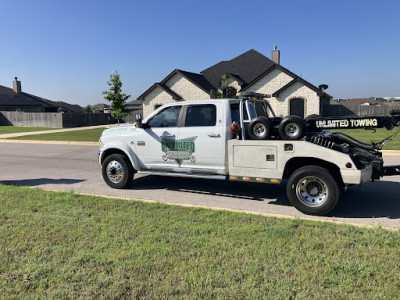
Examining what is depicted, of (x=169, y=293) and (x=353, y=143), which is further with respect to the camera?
(x=353, y=143)

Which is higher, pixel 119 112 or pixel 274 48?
pixel 274 48

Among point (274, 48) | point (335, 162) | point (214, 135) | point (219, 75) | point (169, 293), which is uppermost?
point (274, 48)

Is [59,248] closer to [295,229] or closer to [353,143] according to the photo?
[295,229]

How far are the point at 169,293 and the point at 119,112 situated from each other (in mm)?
35897

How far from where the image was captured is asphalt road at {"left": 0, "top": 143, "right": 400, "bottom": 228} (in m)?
5.74

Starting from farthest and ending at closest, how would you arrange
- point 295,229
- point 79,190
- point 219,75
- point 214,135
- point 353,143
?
point 219,75, point 79,190, point 214,135, point 353,143, point 295,229

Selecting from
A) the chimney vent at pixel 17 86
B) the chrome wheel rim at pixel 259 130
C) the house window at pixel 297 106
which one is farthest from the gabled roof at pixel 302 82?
the chimney vent at pixel 17 86

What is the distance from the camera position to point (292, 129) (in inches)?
220

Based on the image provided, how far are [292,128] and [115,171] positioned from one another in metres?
4.21

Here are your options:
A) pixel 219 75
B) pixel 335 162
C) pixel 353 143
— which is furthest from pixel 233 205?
pixel 219 75

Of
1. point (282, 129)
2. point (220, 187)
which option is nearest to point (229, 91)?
point (220, 187)

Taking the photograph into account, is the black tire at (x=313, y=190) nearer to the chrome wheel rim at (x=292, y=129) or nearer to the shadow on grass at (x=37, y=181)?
the chrome wheel rim at (x=292, y=129)

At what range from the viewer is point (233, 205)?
20.2 feet

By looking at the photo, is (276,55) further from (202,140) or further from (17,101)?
(17,101)
